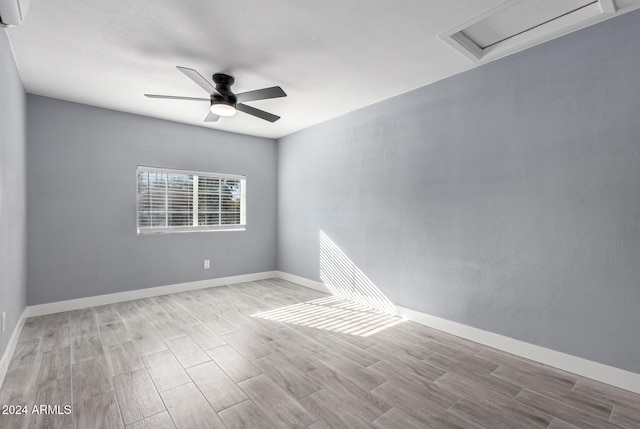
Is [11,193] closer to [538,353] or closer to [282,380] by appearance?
[282,380]

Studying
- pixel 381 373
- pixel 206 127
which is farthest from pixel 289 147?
pixel 381 373

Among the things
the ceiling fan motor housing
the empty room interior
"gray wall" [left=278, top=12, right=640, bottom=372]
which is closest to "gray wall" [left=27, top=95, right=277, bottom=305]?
the empty room interior

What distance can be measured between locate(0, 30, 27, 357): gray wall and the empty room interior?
48 millimetres

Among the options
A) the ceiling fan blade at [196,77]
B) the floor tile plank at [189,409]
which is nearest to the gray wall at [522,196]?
the ceiling fan blade at [196,77]

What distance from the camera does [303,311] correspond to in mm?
3621

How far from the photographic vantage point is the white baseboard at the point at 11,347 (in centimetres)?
209

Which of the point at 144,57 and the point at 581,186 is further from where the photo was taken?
the point at 144,57

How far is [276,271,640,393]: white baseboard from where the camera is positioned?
2033 millimetres

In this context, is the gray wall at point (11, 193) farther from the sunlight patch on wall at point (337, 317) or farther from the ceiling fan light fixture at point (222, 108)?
the sunlight patch on wall at point (337, 317)

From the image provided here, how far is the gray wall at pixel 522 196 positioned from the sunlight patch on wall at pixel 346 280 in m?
0.16

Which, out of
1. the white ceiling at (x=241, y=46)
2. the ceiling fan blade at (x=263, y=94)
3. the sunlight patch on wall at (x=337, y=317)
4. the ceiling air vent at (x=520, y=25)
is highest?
the ceiling air vent at (x=520, y=25)

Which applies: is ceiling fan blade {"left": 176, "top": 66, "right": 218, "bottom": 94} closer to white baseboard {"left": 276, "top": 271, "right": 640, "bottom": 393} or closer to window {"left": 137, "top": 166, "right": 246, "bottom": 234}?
window {"left": 137, "top": 166, "right": 246, "bottom": 234}

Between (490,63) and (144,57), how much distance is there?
318 cm

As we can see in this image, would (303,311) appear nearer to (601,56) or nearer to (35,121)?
(601,56)
